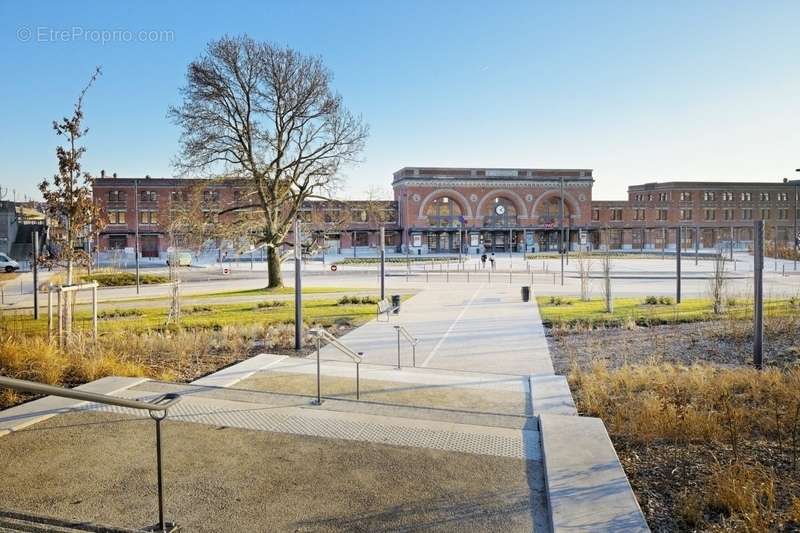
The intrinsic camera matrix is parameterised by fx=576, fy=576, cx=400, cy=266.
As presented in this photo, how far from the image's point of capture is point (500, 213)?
3191 inches

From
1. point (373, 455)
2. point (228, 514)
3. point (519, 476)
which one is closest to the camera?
point (228, 514)

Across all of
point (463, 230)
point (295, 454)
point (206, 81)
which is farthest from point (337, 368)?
point (463, 230)

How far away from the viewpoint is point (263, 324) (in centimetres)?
1484

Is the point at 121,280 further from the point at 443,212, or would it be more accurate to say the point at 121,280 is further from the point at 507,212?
the point at 507,212

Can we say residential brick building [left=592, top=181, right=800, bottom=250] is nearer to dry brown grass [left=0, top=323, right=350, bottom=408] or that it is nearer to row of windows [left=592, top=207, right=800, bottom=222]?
row of windows [left=592, top=207, right=800, bottom=222]

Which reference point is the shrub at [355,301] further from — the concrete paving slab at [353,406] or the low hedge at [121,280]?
the low hedge at [121,280]

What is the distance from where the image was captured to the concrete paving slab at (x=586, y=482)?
4.27m

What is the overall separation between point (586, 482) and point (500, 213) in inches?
3061

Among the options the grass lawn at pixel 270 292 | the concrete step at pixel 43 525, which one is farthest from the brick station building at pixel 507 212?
the concrete step at pixel 43 525

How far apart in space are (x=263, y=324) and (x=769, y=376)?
11.0m

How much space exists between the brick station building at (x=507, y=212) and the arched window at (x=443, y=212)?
139 mm

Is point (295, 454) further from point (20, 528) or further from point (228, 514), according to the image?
point (20, 528)

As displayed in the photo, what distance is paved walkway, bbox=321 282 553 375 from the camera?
11.4 meters

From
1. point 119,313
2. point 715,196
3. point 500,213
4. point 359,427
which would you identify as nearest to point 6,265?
point 119,313
